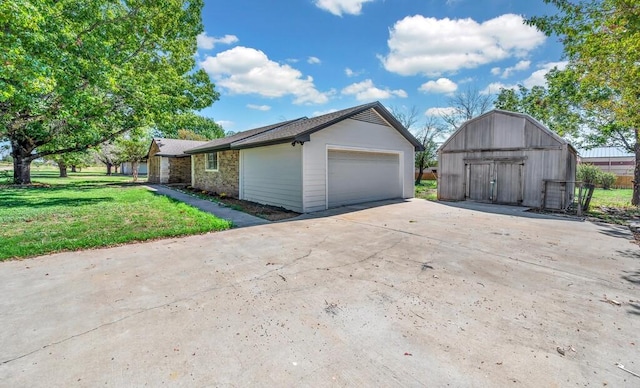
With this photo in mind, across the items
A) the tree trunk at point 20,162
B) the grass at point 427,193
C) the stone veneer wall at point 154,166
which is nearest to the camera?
the grass at point 427,193

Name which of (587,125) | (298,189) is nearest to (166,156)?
(298,189)

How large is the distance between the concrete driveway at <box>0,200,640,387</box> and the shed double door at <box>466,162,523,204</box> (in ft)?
19.9

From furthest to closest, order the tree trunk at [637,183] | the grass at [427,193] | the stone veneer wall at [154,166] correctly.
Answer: the stone veneer wall at [154,166] < the grass at [427,193] < the tree trunk at [637,183]

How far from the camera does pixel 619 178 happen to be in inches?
886

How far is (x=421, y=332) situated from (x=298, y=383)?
131 cm

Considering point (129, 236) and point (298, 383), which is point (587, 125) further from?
point (129, 236)

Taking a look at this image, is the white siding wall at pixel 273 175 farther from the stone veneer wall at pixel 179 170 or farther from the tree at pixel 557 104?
the stone veneer wall at pixel 179 170

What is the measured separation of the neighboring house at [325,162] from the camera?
9492 millimetres

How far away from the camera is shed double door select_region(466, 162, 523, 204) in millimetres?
11250

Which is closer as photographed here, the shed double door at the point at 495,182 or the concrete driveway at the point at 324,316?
the concrete driveway at the point at 324,316

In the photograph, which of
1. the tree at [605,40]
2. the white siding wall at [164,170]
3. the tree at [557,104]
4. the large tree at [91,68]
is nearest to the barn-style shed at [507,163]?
the tree at [605,40]

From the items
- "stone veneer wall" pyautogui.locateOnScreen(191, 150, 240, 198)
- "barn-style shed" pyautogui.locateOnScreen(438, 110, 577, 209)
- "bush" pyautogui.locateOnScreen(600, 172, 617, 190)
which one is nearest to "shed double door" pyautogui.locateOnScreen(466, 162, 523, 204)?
"barn-style shed" pyautogui.locateOnScreen(438, 110, 577, 209)

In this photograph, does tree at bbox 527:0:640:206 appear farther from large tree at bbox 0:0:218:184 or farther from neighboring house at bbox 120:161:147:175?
neighboring house at bbox 120:161:147:175

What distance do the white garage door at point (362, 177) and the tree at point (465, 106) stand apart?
1689 centimetres
